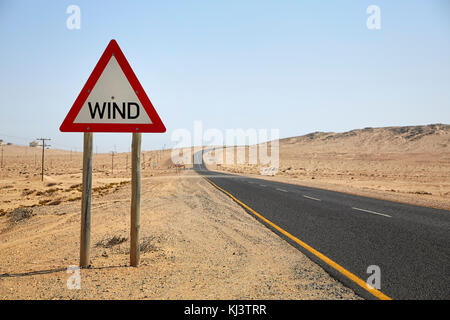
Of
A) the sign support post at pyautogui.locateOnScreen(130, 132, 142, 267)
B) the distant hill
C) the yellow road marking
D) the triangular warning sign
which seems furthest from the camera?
the distant hill

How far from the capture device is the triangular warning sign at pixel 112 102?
12.4 feet

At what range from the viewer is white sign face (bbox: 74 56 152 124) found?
3803 millimetres

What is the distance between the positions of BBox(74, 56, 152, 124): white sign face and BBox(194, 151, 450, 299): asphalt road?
3286 mm

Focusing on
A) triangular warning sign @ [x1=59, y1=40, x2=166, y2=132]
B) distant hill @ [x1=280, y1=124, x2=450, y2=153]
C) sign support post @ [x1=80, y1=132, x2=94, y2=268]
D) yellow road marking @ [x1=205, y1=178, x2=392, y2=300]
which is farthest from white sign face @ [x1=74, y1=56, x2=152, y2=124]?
distant hill @ [x1=280, y1=124, x2=450, y2=153]

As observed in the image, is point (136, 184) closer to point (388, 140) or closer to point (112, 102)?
point (112, 102)

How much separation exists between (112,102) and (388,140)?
125 metres

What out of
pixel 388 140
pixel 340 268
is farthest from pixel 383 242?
pixel 388 140

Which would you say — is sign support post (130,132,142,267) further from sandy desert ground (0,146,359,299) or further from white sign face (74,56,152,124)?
sandy desert ground (0,146,359,299)

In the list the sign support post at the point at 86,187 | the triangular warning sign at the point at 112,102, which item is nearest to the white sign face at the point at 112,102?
the triangular warning sign at the point at 112,102

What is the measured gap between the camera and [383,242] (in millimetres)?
5961
